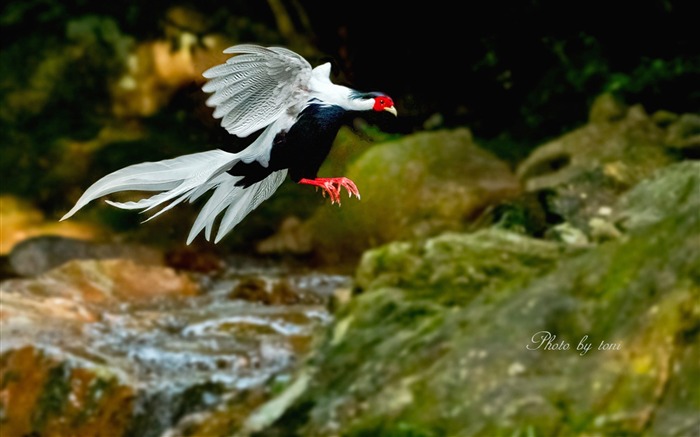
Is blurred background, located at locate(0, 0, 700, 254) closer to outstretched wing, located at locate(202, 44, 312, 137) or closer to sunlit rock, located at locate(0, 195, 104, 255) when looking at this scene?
sunlit rock, located at locate(0, 195, 104, 255)

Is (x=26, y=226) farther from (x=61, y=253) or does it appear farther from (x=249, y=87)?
(x=249, y=87)

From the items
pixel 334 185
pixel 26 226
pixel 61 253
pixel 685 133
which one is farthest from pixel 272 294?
pixel 334 185

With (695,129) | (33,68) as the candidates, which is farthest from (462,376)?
(33,68)

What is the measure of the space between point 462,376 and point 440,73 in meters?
3.77

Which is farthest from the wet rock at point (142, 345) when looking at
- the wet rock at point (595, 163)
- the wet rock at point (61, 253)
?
the wet rock at point (595, 163)

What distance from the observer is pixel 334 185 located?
716 mm

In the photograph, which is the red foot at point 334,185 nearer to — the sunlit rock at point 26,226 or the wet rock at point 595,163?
the wet rock at point 595,163

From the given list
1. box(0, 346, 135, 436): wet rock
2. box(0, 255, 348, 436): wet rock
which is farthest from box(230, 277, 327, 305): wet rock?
box(0, 346, 135, 436): wet rock

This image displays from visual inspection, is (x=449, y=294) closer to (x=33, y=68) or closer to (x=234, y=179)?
(x=234, y=179)

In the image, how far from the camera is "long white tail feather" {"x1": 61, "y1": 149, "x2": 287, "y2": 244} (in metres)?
0.60

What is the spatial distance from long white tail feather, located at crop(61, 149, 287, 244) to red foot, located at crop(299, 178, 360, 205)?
27 mm

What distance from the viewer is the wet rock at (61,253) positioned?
30.5ft

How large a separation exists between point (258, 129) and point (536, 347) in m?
3.82

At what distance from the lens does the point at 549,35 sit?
8555 millimetres
